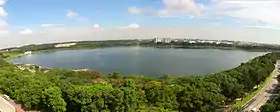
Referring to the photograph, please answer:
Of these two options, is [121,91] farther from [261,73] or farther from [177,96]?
[261,73]

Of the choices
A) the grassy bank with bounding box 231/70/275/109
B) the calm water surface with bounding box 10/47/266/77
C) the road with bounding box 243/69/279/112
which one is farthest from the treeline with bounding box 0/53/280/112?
the calm water surface with bounding box 10/47/266/77

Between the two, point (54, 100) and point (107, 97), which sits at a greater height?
point (107, 97)

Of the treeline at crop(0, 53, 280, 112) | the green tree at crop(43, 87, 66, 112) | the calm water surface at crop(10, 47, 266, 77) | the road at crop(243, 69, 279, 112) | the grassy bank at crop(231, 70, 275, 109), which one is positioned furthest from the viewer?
the calm water surface at crop(10, 47, 266, 77)

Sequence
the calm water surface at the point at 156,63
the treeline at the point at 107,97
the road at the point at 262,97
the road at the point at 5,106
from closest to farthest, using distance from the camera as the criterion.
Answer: the road at the point at 5,106
the treeline at the point at 107,97
the road at the point at 262,97
the calm water surface at the point at 156,63

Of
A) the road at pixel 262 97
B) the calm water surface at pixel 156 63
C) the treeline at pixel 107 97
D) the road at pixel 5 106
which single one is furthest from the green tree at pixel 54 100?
the calm water surface at pixel 156 63

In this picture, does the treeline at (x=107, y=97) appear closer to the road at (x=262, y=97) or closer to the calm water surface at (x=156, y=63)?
the road at (x=262, y=97)

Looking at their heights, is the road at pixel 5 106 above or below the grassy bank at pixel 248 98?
above

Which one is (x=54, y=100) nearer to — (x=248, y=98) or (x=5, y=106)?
(x=5, y=106)

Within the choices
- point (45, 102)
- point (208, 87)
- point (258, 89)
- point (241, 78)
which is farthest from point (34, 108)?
point (258, 89)

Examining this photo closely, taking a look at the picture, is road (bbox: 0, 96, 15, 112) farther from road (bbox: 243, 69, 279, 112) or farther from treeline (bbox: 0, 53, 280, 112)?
road (bbox: 243, 69, 279, 112)

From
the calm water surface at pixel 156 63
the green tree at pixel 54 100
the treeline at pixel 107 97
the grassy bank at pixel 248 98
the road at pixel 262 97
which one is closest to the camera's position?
the treeline at pixel 107 97

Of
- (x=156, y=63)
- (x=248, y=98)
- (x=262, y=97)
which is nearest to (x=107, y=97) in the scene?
(x=248, y=98)
